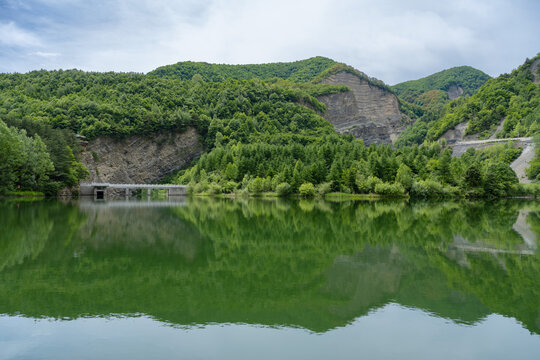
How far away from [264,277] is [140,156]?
11706 centimetres

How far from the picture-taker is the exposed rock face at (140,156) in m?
110

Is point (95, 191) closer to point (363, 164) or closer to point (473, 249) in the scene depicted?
point (363, 164)

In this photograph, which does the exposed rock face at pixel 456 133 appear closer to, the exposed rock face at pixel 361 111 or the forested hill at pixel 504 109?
the forested hill at pixel 504 109

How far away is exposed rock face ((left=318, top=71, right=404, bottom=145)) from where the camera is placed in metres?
170

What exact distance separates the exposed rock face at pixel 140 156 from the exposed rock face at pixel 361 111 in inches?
2618

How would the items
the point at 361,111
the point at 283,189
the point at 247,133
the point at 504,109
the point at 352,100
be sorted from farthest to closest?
the point at 361,111 < the point at 352,100 < the point at 504,109 < the point at 247,133 < the point at 283,189

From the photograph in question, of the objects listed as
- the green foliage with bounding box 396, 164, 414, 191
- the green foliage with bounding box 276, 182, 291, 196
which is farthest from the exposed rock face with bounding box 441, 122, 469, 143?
the green foliage with bounding box 276, 182, 291, 196

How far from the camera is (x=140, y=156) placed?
395 feet

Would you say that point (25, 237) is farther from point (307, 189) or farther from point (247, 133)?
point (247, 133)

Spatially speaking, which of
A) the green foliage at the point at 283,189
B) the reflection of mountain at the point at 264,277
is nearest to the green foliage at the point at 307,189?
the green foliage at the point at 283,189

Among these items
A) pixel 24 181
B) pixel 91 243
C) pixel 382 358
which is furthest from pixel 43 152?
pixel 382 358

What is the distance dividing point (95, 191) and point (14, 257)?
8704cm

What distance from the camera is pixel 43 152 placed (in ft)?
204

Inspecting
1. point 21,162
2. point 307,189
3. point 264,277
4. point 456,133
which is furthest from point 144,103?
point 264,277
